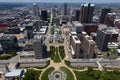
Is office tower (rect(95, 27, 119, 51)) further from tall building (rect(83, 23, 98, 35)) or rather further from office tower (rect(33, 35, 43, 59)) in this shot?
office tower (rect(33, 35, 43, 59))

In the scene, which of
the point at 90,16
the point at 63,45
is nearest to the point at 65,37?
the point at 63,45

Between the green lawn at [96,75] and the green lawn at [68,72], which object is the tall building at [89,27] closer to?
the green lawn at [96,75]

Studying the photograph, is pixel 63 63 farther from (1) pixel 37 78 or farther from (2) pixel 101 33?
(2) pixel 101 33

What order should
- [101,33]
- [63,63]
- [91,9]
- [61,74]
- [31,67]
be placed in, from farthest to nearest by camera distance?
[91,9] < [101,33] < [63,63] < [31,67] < [61,74]

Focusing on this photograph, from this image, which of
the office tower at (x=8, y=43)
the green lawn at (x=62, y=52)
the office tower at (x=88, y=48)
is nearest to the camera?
the office tower at (x=88, y=48)

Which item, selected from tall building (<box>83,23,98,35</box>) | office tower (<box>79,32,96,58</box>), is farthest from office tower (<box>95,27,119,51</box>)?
tall building (<box>83,23,98,35</box>)

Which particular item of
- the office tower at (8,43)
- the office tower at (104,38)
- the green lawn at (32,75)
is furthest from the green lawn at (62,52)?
the office tower at (8,43)
